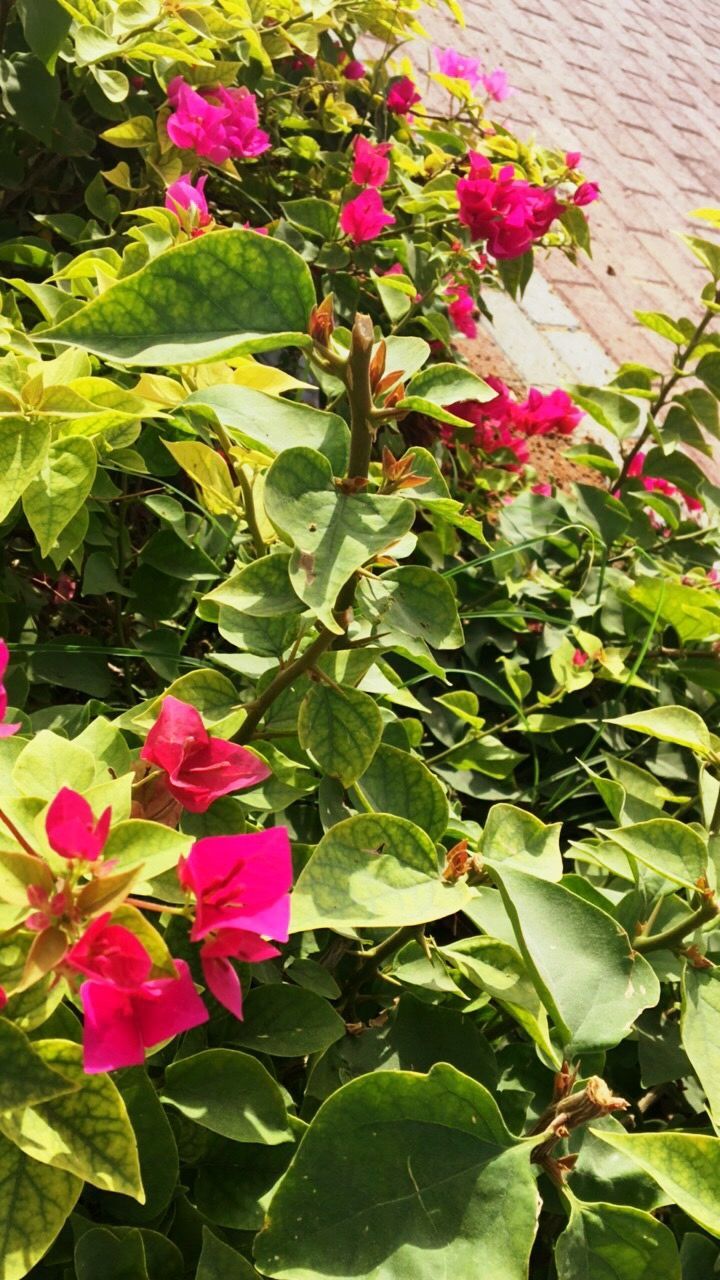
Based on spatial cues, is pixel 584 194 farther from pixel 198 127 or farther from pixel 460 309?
pixel 198 127

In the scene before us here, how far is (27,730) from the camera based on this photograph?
846 mm

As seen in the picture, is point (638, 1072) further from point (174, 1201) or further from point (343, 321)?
point (343, 321)

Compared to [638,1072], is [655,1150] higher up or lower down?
higher up

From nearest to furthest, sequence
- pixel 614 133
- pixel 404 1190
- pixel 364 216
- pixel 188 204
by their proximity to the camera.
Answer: pixel 404 1190, pixel 188 204, pixel 364 216, pixel 614 133

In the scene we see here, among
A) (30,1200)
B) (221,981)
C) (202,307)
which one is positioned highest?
(202,307)

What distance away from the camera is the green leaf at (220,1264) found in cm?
57

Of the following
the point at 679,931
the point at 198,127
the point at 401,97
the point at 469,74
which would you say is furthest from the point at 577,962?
the point at 469,74

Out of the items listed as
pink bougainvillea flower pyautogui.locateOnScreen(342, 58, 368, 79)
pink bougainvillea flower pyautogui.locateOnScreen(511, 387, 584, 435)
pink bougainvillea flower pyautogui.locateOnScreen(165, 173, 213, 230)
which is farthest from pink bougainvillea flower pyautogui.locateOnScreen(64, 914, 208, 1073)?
pink bougainvillea flower pyautogui.locateOnScreen(342, 58, 368, 79)

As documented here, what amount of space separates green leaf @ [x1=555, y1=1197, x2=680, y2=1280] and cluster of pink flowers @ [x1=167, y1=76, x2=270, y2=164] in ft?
3.65

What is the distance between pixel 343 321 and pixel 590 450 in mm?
449

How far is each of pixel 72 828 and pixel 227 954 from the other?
100mm

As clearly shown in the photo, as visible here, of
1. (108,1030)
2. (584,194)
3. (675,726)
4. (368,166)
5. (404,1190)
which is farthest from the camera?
(584,194)

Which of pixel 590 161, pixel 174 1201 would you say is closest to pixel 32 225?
pixel 174 1201

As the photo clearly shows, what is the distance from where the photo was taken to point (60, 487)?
730 mm
